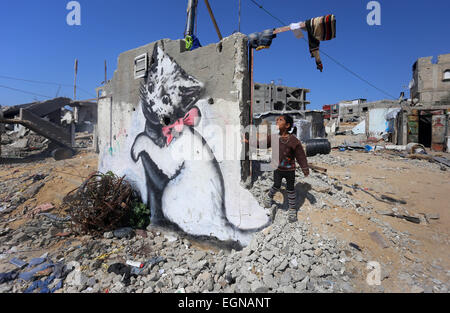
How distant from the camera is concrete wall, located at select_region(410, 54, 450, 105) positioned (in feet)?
61.9

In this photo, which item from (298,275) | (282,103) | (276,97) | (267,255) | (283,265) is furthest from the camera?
(282,103)

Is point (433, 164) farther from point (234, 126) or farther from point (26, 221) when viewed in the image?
point (26, 221)

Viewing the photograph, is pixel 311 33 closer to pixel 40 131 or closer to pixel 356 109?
pixel 40 131

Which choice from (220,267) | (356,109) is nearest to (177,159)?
(220,267)

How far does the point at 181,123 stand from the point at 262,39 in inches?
69.8

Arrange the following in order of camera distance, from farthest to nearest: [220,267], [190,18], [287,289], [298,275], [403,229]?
[190,18]
[403,229]
[220,267]
[298,275]
[287,289]

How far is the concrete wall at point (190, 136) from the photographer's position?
9.77ft

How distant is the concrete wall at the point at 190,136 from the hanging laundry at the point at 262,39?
12cm

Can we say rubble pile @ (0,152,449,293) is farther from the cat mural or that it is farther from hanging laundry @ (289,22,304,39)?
hanging laundry @ (289,22,304,39)

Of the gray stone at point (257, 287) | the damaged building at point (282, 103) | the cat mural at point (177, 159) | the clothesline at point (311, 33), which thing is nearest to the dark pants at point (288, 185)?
the cat mural at point (177, 159)

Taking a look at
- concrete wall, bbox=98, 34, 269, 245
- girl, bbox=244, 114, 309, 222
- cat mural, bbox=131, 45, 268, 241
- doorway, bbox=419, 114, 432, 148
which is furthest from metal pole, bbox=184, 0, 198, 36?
doorway, bbox=419, 114, 432, 148

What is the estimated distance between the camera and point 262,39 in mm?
2971

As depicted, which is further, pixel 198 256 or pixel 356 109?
pixel 356 109
